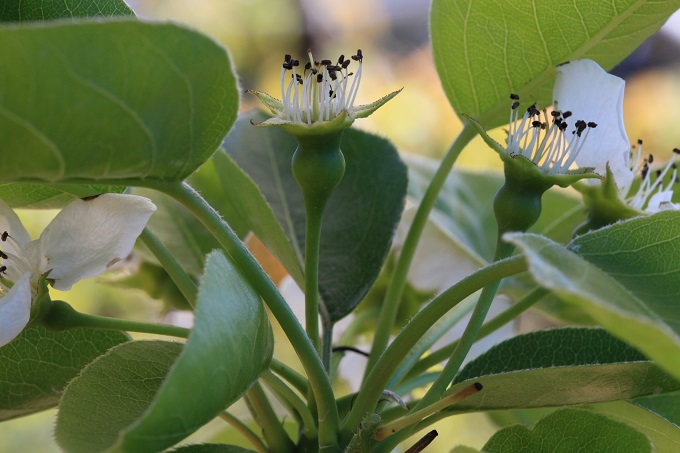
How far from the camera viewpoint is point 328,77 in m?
0.52

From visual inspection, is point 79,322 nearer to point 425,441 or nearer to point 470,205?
point 425,441

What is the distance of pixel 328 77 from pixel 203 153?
0.48 ft

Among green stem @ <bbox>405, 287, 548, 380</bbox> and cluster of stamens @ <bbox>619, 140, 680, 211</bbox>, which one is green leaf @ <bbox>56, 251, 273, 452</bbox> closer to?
green stem @ <bbox>405, 287, 548, 380</bbox>

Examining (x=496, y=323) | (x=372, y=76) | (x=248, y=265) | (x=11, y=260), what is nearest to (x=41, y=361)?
(x=11, y=260)

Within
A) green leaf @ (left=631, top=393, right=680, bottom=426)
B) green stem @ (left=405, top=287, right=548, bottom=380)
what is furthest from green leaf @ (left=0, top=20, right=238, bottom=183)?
green leaf @ (left=631, top=393, right=680, bottom=426)

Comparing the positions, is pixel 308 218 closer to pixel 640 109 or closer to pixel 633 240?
pixel 633 240

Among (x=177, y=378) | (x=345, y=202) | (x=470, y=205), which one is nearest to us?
(x=177, y=378)

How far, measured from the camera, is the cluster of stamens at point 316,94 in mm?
496

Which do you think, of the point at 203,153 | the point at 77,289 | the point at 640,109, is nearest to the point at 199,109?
the point at 203,153

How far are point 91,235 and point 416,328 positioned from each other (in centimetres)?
19

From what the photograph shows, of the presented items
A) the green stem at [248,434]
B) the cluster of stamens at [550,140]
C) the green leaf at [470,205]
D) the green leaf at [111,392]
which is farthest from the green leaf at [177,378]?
the green leaf at [470,205]

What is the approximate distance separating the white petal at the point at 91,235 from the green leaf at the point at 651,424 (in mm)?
296

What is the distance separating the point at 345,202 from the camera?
66 cm

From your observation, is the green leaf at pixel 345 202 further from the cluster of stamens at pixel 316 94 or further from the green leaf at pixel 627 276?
the green leaf at pixel 627 276
